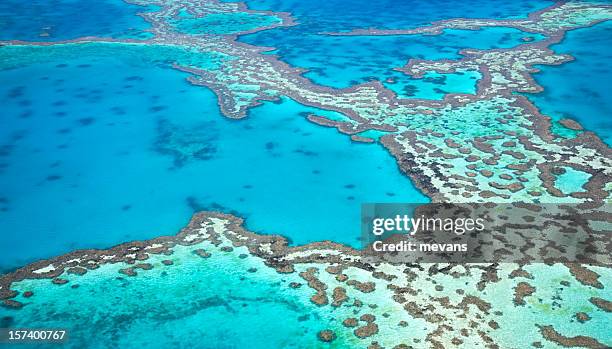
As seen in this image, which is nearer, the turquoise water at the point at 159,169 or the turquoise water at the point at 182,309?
the turquoise water at the point at 182,309

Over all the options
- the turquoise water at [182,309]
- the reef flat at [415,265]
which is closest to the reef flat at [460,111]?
the reef flat at [415,265]

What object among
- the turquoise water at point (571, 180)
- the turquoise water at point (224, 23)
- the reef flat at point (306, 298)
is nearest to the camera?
the reef flat at point (306, 298)

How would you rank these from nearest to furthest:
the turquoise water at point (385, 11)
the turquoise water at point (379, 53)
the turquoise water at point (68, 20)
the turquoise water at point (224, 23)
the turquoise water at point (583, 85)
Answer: the turquoise water at point (583, 85)
the turquoise water at point (379, 53)
the turquoise water at point (68, 20)
the turquoise water at point (224, 23)
the turquoise water at point (385, 11)

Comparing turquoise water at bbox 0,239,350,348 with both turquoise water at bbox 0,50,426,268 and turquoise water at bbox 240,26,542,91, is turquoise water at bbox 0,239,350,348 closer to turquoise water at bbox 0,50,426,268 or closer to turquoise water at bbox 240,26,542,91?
turquoise water at bbox 0,50,426,268

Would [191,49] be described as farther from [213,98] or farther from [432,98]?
[432,98]

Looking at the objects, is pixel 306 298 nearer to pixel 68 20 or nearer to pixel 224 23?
pixel 224 23

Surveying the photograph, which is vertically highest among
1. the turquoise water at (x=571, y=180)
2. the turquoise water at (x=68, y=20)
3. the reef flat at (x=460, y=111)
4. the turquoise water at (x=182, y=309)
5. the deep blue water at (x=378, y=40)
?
the turquoise water at (x=68, y=20)

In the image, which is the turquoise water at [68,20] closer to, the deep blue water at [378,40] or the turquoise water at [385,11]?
the deep blue water at [378,40]
